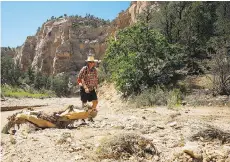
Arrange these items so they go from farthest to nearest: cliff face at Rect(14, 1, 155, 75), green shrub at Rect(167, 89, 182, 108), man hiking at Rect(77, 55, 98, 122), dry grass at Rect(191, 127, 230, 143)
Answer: cliff face at Rect(14, 1, 155, 75) → green shrub at Rect(167, 89, 182, 108) → man hiking at Rect(77, 55, 98, 122) → dry grass at Rect(191, 127, 230, 143)

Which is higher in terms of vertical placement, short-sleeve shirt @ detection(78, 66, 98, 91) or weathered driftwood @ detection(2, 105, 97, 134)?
A: short-sleeve shirt @ detection(78, 66, 98, 91)

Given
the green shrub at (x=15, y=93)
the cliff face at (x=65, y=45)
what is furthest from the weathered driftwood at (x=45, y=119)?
the cliff face at (x=65, y=45)

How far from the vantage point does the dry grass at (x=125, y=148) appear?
540 cm

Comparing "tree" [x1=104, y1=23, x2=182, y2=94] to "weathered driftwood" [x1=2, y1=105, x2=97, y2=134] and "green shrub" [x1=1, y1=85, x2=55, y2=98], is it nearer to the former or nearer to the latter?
"weathered driftwood" [x1=2, y1=105, x2=97, y2=134]

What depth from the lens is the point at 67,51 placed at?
81.4 metres

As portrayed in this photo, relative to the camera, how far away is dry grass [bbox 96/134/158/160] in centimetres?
540

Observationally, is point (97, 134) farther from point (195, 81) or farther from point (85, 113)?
point (195, 81)

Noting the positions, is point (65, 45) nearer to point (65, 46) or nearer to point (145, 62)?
point (65, 46)

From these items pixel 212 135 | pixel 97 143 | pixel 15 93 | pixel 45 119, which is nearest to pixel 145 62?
pixel 45 119

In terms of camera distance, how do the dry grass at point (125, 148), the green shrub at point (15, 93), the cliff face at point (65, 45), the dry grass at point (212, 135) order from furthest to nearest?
the cliff face at point (65, 45), the green shrub at point (15, 93), the dry grass at point (212, 135), the dry grass at point (125, 148)

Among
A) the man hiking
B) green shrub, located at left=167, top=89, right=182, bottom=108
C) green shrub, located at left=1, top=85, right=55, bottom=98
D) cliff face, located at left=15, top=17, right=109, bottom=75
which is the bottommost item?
green shrub, located at left=1, top=85, right=55, bottom=98

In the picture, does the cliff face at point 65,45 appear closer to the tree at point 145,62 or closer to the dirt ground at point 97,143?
the tree at point 145,62

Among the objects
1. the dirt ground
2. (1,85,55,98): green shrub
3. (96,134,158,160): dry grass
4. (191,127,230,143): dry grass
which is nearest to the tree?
the dirt ground

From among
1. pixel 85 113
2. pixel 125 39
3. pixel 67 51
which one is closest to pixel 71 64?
pixel 67 51
